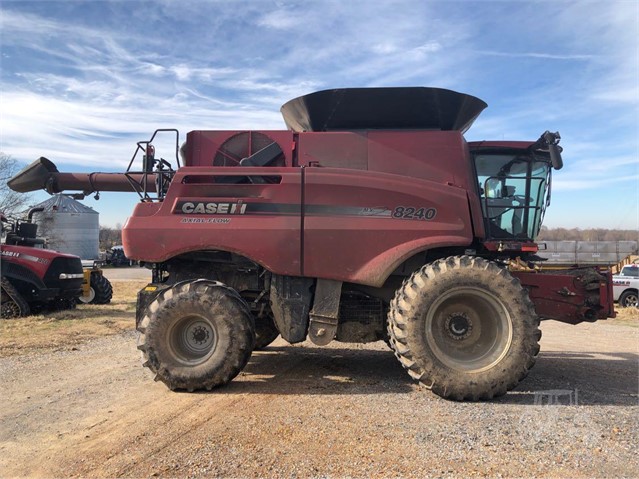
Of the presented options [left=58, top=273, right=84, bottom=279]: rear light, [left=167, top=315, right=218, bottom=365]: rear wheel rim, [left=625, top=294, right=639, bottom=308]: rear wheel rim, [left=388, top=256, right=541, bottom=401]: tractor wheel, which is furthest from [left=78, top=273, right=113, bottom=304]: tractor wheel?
[left=625, top=294, right=639, bottom=308]: rear wheel rim

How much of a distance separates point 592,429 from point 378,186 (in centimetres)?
320

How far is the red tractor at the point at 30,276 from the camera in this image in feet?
37.2

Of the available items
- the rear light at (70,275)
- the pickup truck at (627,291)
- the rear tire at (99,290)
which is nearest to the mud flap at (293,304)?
the rear light at (70,275)

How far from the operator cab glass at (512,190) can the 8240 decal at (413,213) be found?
1019 millimetres

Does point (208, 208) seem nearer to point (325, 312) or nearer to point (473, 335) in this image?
point (325, 312)

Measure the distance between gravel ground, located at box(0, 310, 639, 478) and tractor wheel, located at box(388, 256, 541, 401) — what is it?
0.24m

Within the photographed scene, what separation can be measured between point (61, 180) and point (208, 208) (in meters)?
2.84

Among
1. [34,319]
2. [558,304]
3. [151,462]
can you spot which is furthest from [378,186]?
[34,319]

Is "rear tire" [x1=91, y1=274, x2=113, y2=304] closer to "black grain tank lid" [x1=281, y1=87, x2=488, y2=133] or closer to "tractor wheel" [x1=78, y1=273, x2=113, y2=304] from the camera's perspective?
"tractor wheel" [x1=78, y1=273, x2=113, y2=304]

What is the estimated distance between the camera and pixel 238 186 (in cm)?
562

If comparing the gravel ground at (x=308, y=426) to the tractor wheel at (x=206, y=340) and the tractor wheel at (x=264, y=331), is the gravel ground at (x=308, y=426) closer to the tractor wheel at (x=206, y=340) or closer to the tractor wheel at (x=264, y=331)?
the tractor wheel at (x=206, y=340)

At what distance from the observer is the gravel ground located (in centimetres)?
343

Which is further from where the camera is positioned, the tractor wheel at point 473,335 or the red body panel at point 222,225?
the red body panel at point 222,225

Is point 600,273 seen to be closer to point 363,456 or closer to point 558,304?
point 558,304
